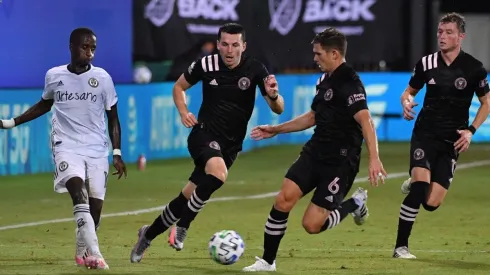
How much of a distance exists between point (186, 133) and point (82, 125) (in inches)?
505

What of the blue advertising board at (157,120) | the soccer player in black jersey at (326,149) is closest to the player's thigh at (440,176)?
the soccer player in black jersey at (326,149)

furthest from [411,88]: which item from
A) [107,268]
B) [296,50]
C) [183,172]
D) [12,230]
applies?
[296,50]

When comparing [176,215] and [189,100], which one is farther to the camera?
[189,100]

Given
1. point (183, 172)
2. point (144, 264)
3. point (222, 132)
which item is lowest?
point (183, 172)

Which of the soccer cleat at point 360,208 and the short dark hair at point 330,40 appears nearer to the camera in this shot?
the short dark hair at point 330,40

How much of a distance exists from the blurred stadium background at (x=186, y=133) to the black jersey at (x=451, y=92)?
3.82 ft

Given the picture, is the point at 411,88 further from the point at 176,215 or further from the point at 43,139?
the point at 43,139

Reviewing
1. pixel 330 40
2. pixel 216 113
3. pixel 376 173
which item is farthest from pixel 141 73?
pixel 376 173

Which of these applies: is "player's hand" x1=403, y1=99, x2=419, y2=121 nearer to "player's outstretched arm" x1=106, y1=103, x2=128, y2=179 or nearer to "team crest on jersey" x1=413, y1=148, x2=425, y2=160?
"team crest on jersey" x1=413, y1=148, x2=425, y2=160

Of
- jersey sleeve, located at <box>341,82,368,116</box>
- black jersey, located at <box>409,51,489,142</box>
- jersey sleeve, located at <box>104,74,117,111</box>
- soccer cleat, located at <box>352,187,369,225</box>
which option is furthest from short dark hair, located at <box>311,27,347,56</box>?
jersey sleeve, located at <box>104,74,117,111</box>

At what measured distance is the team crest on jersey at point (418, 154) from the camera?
11.5 m

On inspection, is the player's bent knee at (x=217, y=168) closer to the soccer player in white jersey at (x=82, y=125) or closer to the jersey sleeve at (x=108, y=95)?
the soccer player in white jersey at (x=82, y=125)

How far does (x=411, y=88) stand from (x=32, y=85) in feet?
34.4

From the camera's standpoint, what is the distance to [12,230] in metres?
14.1
